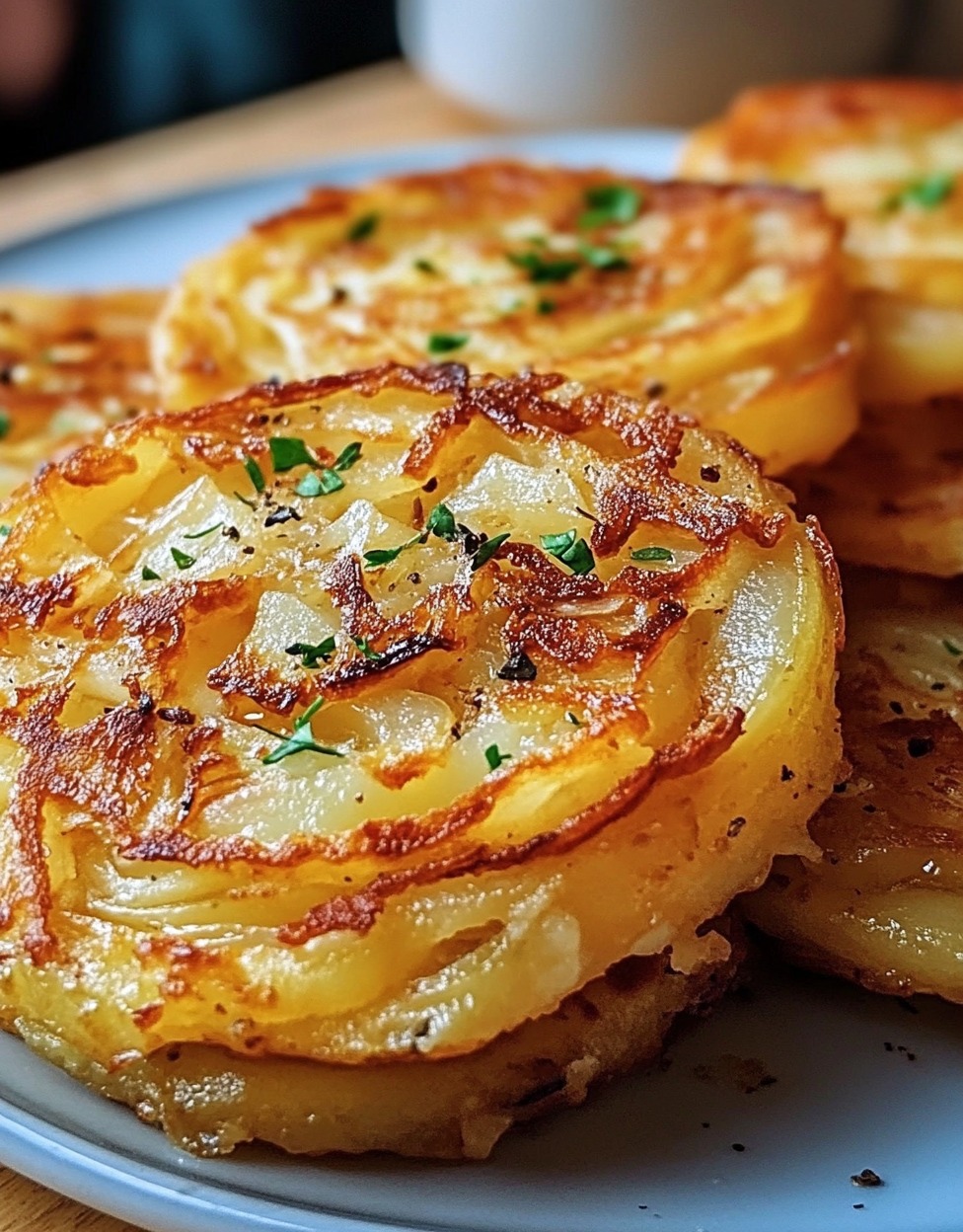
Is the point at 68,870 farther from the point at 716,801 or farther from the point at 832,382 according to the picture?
the point at 832,382

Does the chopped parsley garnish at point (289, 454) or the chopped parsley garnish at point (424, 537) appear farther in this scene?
the chopped parsley garnish at point (289, 454)

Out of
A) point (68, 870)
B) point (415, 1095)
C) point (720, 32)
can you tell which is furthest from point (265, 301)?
point (720, 32)

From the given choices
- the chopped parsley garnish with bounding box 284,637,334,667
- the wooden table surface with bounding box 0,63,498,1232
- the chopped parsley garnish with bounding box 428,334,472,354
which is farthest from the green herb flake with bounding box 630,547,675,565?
the wooden table surface with bounding box 0,63,498,1232

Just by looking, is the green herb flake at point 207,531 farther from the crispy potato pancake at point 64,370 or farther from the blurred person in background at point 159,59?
the blurred person in background at point 159,59

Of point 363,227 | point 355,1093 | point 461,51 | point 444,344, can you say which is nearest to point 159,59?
point 461,51

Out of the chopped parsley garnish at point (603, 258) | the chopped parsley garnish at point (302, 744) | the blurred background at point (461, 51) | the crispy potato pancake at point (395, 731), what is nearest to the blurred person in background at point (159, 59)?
the blurred background at point (461, 51)

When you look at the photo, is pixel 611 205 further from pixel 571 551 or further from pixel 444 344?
pixel 571 551
